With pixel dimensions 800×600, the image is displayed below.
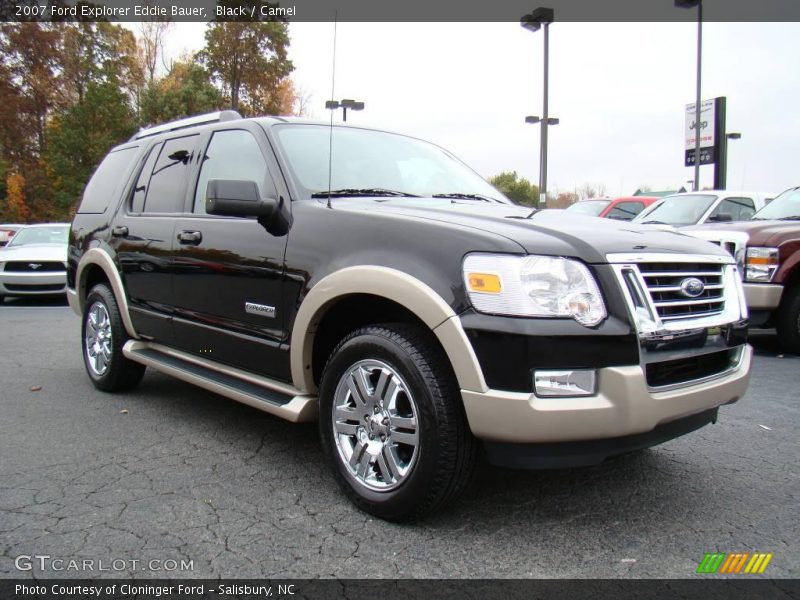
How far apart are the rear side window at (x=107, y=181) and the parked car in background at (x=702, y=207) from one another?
6561mm

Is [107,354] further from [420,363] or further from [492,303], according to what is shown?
[492,303]

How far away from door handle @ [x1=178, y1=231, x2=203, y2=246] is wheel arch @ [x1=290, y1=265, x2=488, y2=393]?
1069 mm

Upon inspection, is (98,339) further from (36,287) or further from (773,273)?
(36,287)

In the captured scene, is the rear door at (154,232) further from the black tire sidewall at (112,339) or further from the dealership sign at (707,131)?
the dealership sign at (707,131)

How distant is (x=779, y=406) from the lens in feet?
15.2

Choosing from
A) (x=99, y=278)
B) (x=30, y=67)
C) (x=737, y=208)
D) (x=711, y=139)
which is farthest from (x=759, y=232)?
(x=30, y=67)

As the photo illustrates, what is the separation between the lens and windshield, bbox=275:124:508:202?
3588mm

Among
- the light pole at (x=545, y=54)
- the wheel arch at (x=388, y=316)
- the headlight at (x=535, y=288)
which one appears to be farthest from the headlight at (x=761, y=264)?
the light pole at (x=545, y=54)

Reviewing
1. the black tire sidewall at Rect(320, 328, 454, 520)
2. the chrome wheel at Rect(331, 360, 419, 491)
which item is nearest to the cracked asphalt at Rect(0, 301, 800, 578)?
the black tire sidewall at Rect(320, 328, 454, 520)

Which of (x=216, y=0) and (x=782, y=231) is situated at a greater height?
(x=216, y=0)

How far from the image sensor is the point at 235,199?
→ 3.15 metres

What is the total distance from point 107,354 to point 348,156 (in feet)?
8.29

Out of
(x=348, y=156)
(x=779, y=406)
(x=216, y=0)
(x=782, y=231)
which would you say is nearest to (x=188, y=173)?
(x=348, y=156)

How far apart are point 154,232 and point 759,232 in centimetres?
558
